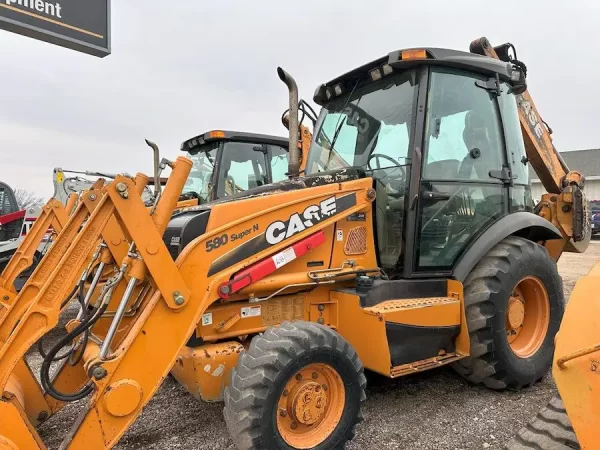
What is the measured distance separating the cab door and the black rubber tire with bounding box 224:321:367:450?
1.03m

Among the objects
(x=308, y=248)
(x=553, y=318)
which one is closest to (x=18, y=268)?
(x=308, y=248)

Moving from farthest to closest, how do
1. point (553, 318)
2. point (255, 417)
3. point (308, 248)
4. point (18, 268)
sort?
point (18, 268) → point (553, 318) → point (308, 248) → point (255, 417)

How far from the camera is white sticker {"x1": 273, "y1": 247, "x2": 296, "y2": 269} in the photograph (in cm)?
300

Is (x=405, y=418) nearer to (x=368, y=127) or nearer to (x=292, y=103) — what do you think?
(x=368, y=127)

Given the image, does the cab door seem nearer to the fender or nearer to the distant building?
the fender

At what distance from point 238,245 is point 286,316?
2.30 ft

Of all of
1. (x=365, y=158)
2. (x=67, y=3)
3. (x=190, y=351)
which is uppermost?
(x=67, y=3)

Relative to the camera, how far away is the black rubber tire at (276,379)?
2.44 meters

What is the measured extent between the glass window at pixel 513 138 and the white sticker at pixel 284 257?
7.16ft

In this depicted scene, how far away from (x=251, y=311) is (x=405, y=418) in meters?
1.34

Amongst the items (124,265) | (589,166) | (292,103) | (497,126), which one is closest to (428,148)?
(497,126)

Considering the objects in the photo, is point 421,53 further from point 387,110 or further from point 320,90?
point 320,90

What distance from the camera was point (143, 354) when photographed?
A: 245cm

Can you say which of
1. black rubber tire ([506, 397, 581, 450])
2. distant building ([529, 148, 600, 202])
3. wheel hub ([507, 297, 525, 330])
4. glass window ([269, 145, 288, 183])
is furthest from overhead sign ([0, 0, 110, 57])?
distant building ([529, 148, 600, 202])
